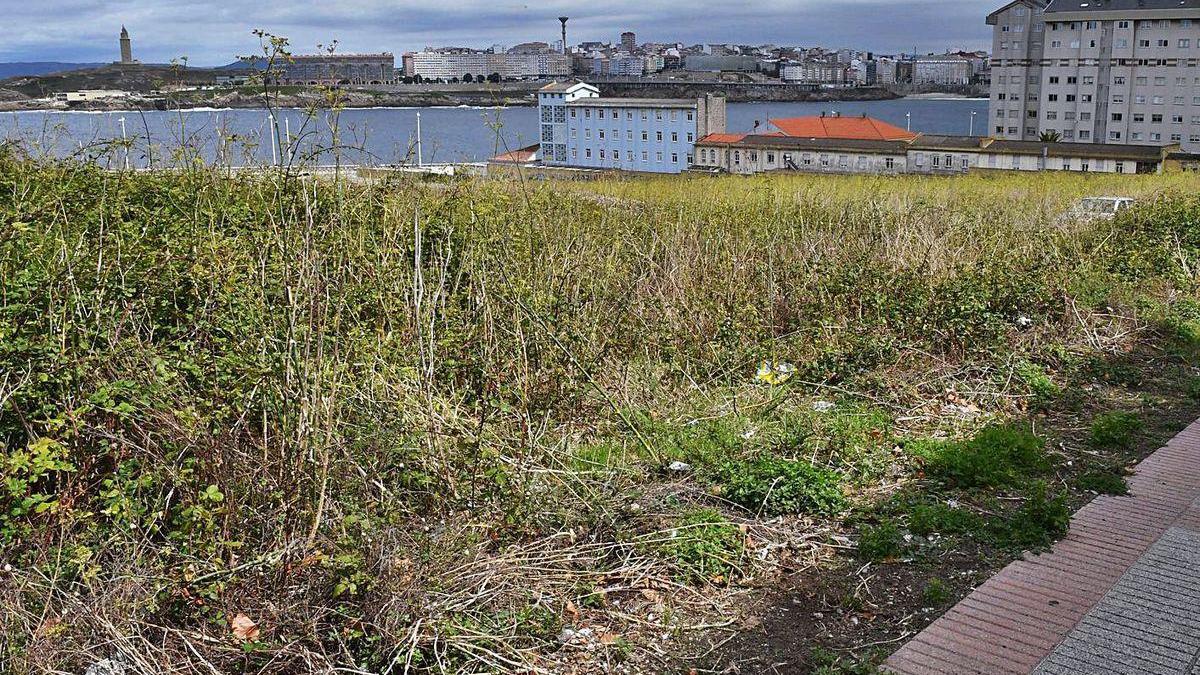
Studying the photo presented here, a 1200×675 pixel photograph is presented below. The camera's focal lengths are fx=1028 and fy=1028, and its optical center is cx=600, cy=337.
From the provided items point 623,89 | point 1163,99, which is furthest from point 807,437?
point 623,89

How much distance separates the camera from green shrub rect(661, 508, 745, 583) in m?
4.00

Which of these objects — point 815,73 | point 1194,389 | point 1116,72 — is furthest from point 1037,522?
point 815,73

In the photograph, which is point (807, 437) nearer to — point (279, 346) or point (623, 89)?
point (279, 346)

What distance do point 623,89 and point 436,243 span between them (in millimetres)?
103058

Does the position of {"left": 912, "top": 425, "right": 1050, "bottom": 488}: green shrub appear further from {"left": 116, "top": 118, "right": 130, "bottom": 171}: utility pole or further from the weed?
{"left": 116, "top": 118, "right": 130, "bottom": 171}: utility pole

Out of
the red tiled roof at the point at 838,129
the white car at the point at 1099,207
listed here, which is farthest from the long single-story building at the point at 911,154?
the white car at the point at 1099,207

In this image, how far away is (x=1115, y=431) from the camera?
5.43 meters

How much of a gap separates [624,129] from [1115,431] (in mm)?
59535

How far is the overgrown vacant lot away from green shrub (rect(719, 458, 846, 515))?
0.02 meters

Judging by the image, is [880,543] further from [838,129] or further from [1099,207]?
[838,129]

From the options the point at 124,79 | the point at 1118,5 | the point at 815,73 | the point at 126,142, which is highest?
the point at 815,73

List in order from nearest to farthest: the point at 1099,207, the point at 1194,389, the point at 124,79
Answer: the point at 1194,389 → the point at 124,79 → the point at 1099,207

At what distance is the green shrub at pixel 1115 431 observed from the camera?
5.36 meters

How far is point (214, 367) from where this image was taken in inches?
162
